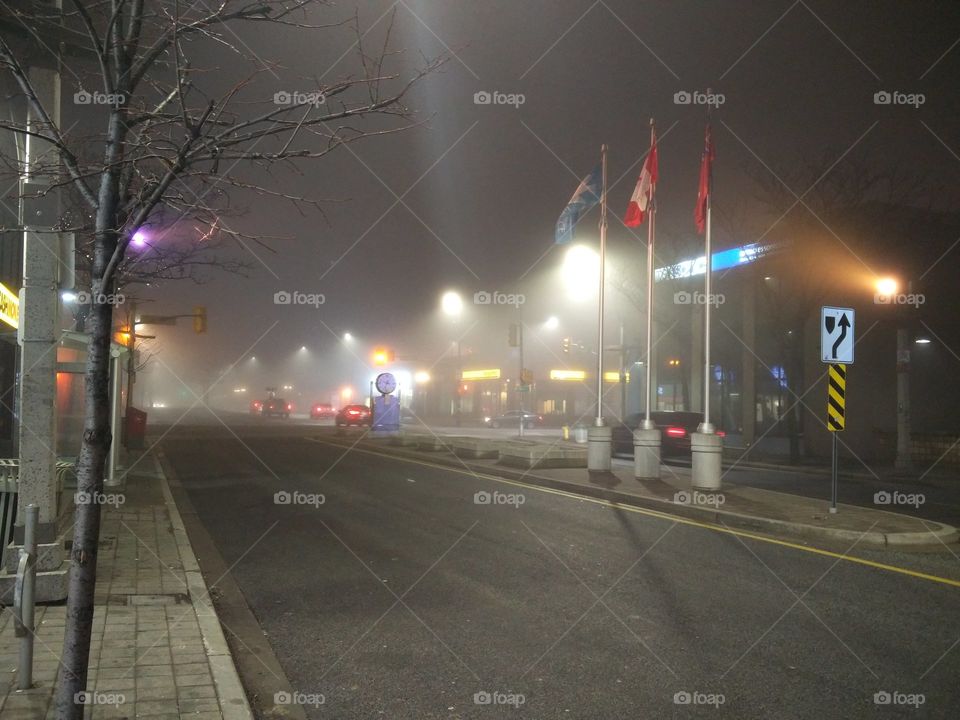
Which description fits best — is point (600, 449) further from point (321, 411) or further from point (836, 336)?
point (321, 411)

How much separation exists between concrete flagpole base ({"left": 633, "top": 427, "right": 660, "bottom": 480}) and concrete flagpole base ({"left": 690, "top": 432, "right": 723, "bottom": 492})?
169cm

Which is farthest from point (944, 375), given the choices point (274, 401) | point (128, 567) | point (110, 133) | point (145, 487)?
point (274, 401)

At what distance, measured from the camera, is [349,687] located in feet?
16.7

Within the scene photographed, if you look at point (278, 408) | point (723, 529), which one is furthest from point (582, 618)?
point (278, 408)

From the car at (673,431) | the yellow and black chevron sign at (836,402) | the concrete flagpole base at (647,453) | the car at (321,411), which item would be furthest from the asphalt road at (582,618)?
the car at (321,411)

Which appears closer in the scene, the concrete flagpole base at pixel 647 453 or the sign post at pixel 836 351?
the sign post at pixel 836 351

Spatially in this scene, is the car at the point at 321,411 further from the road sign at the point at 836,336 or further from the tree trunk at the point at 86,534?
the tree trunk at the point at 86,534

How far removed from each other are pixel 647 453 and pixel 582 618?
31.4ft

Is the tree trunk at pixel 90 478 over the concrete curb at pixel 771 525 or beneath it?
over

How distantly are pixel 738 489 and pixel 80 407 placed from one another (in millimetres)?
15681

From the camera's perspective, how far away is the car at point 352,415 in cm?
4718

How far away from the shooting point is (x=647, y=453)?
1576 cm

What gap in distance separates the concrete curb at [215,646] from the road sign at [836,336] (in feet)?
30.7

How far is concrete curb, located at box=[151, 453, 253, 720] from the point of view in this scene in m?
4.50
